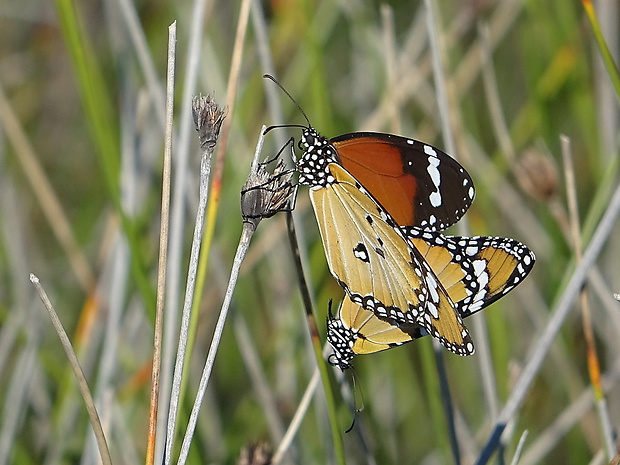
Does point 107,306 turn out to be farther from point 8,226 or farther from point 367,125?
point 367,125

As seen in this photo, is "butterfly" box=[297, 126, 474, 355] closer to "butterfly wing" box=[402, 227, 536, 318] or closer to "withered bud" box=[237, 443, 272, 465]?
"butterfly wing" box=[402, 227, 536, 318]

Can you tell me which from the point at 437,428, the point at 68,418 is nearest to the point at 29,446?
the point at 68,418

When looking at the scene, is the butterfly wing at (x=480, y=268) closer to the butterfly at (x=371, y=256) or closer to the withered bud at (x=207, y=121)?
the butterfly at (x=371, y=256)

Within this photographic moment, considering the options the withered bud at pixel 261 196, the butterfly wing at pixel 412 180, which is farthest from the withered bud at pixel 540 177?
the withered bud at pixel 261 196

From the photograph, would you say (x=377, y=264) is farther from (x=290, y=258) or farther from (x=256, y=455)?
(x=290, y=258)

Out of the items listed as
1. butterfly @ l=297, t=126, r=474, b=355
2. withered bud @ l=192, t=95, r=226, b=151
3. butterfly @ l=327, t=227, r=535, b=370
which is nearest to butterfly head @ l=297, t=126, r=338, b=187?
butterfly @ l=297, t=126, r=474, b=355

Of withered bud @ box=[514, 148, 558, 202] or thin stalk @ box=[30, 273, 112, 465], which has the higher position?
withered bud @ box=[514, 148, 558, 202]
